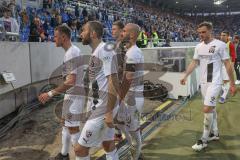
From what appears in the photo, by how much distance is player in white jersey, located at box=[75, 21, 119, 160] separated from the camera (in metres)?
3.37

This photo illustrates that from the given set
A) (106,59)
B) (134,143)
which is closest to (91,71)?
(106,59)

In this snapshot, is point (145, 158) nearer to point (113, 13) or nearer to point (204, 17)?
point (113, 13)

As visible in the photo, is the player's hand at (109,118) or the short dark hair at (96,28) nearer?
the player's hand at (109,118)

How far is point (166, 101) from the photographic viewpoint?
9.81m

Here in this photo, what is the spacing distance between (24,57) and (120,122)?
4.66m

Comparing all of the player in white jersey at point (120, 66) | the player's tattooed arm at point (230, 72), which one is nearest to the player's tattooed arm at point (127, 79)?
the player in white jersey at point (120, 66)

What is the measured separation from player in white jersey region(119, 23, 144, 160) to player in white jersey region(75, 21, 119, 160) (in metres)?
0.95

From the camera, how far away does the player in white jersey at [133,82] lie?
4461 mm

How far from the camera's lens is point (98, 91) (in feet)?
11.6

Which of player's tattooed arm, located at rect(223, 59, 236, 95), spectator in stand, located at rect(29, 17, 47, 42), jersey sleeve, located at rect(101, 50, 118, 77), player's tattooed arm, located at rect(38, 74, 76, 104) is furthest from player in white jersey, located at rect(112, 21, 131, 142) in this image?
spectator in stand, located at rect(29, 17, 47, 42)

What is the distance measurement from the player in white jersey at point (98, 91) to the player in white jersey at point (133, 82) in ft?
3.13

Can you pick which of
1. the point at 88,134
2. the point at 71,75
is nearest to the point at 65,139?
the point at 71,75

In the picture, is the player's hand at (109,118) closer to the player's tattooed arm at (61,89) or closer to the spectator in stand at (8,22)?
the player's tattooed arm at (61,89)

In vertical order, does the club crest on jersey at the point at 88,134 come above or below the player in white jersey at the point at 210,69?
below
